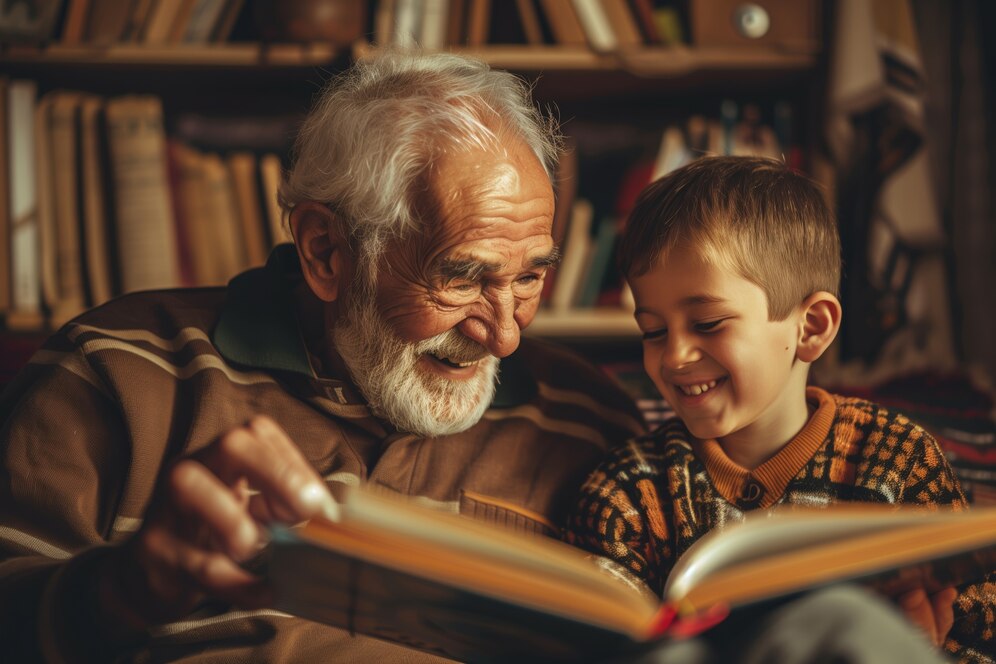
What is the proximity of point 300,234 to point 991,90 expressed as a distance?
192cm

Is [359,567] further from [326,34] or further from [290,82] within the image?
[290,82]

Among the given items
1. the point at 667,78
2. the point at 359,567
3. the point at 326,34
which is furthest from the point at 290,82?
the point at 359,567

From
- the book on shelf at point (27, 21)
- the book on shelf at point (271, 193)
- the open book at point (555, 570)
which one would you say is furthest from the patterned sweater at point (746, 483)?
the book on shelf at point (27, 21)

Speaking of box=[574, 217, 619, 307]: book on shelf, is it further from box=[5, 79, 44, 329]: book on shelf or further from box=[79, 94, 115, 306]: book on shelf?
box=[5, 79, 44, 329]: book on shelf

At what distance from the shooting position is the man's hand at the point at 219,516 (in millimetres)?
828

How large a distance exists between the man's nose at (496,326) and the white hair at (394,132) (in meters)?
0.15

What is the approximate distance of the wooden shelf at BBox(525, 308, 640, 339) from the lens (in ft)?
7.37

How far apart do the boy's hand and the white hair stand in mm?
776

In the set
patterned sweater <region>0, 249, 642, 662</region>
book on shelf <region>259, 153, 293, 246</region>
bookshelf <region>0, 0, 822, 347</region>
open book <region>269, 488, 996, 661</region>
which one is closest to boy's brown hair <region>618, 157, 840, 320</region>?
patterned sweater <region>0, 249, 642, 662</region>

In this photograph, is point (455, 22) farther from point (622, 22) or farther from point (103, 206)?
point (103, 206)

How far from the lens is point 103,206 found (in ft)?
7.31

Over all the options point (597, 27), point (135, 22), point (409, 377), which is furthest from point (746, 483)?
point (135, 22)

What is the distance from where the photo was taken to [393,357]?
52.7 inches

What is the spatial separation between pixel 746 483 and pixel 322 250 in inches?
27.8
